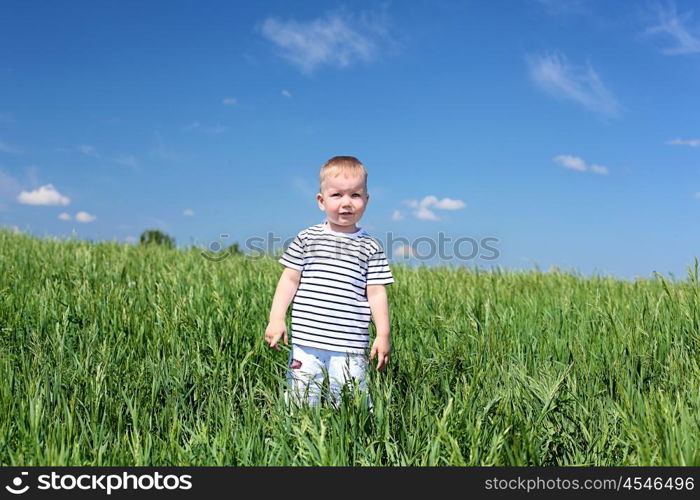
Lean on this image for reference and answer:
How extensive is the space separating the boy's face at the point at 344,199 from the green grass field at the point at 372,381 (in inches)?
34.1

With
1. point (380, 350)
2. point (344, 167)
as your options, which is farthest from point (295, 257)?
point (380, 350)

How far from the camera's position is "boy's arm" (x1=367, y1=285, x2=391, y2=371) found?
125 inches

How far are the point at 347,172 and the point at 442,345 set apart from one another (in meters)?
Answer: 1.38

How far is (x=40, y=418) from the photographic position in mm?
2662

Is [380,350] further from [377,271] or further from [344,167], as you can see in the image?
[344,167]

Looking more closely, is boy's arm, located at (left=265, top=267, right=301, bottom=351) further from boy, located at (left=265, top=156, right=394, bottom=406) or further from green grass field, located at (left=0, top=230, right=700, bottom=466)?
green grass field, located at (left=0, top=230, right=700, bottom=466)

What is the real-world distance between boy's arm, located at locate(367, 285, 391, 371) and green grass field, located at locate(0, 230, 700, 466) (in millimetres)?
121

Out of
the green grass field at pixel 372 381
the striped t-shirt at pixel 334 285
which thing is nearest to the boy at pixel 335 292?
the striped t-shirt at pixel 334 285

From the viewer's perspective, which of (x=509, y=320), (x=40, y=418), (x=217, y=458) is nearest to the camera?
(x=217, y=458)

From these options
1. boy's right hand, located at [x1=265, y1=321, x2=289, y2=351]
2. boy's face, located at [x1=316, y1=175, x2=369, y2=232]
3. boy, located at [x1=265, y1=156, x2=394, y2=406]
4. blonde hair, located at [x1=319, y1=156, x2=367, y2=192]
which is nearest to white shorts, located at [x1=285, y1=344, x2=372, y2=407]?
boy, located at [x1=265, y1=156, x2=394, y2=406]

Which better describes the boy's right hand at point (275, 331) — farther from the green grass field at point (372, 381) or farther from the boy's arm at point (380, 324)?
the boy's arm at point (380, 324)
